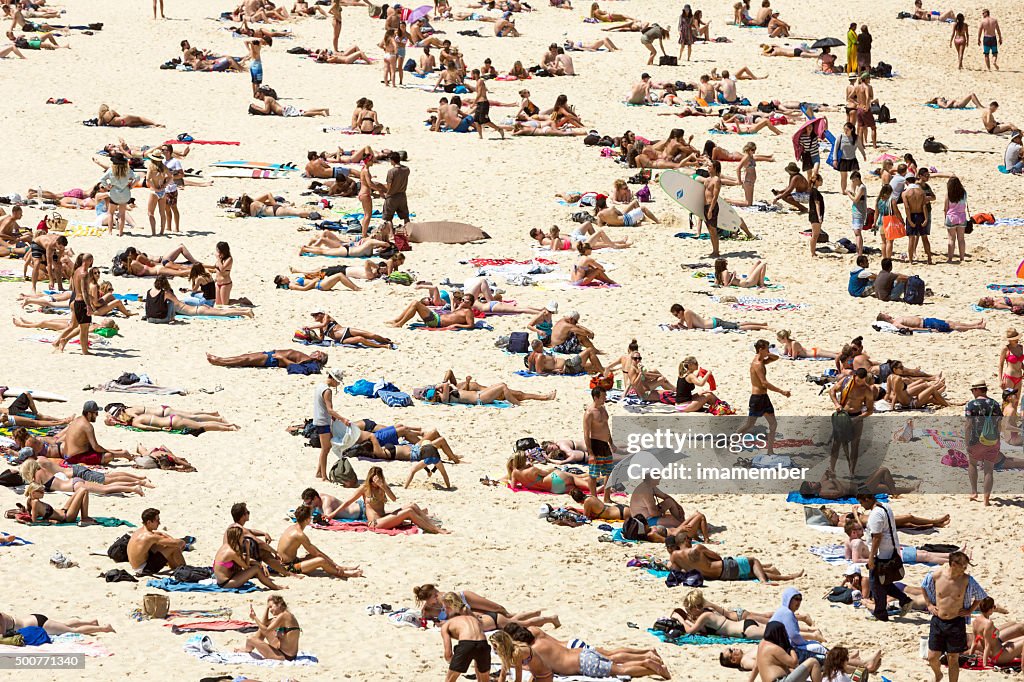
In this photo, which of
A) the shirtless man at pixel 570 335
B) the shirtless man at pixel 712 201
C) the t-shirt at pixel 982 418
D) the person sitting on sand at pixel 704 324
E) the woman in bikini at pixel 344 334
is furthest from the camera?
the shirtless man at pixel 712 201

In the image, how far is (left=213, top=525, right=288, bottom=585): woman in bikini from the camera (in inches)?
513

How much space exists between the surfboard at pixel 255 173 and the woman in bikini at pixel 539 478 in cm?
1255

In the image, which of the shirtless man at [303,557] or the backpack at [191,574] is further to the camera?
the shirtless man at [303,557]

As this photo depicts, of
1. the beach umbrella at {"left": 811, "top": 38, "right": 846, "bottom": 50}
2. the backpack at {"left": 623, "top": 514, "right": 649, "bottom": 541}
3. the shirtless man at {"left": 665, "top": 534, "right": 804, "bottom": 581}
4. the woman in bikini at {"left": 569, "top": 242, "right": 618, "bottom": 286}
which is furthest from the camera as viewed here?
the beach umbrella at {"left": 811, "top": 38, "right": 846, "bottom": 50}

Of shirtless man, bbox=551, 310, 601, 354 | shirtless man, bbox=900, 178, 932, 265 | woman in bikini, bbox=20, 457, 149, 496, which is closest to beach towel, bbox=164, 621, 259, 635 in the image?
woman in bikini, bbox=20, 457, 149, 496

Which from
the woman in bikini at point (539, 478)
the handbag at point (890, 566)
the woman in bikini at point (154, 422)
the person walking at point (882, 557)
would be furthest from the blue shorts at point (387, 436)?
the handbag at point (890, 566)

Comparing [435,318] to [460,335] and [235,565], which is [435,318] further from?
[235,565]

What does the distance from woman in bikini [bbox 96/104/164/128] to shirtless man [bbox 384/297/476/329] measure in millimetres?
11060

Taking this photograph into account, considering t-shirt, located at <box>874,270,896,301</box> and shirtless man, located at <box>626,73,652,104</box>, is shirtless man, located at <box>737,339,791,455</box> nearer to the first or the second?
t-shirt, located at <box>874,270,896,301</box>

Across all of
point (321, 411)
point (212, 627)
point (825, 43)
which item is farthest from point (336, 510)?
point (825, 43)

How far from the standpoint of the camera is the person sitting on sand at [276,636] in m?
11.7

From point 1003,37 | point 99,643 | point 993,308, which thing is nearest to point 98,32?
point 1003,37

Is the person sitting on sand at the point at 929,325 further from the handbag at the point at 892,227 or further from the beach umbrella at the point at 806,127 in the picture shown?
the beach umbrella at the point at 806,127

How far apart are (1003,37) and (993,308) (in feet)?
57.9
